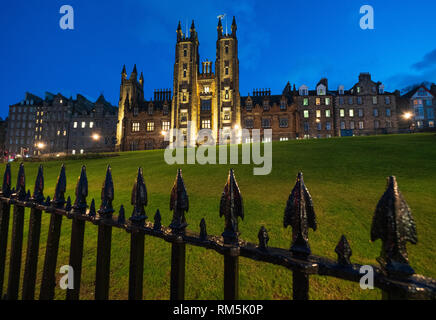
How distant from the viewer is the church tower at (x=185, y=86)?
45.2 metres

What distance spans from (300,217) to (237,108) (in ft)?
146

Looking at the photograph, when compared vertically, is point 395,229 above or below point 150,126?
below

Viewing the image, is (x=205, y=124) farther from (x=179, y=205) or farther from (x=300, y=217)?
(x=300, y=217)

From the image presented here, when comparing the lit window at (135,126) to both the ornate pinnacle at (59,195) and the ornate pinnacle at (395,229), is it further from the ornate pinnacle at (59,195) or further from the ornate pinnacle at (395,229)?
the ornate pinnacle at (395,229)

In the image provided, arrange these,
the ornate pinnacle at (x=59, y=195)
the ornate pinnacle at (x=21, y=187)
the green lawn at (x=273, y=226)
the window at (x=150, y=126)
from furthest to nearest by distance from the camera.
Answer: the window at (x=150, y=126)
the green lawn at (x=273, y=226)
the ornate pinnacle at (x=21, y=187)
the ornate pinnacle at (x=59, y=195)

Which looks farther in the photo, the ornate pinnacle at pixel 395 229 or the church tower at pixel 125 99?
the church tower at pixel 125 99

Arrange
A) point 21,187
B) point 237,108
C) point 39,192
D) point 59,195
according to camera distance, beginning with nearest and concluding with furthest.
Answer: point 59,195, point 39,192, point 21,187, point 237,108

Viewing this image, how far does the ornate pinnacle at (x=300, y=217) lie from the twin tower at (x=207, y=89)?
42.8 meters

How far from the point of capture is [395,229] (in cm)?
114

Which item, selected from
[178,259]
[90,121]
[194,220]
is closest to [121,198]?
[194,220]

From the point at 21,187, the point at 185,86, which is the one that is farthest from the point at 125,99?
the point at 21,187

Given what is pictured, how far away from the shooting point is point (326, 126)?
45.8 meters

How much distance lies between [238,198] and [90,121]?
71.0 m

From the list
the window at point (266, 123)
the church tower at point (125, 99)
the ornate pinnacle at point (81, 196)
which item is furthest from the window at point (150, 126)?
the ornate pinnacle at point (81, 196)
